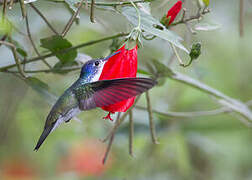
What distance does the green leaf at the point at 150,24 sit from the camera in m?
0.83

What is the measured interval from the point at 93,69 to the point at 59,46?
0.34ft

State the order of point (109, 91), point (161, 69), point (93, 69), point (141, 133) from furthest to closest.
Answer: point (141, 133) → point (161, 69) → point (93, 69) → point (109, 91)

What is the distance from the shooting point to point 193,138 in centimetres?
193

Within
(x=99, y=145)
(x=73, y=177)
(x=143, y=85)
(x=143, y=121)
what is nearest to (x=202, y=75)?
(x=143, y=121)

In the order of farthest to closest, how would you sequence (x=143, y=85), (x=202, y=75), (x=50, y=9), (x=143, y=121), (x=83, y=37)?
(x=83, y=37), (x=143, y=121), (x=50, y=9), (x=202, y=75), (x=143, y=85)

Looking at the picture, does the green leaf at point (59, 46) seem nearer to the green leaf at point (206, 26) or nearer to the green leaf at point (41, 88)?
the green leaf at point (41, 88)

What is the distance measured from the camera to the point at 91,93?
923 millimetres

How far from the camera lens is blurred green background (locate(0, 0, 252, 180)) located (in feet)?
5.43

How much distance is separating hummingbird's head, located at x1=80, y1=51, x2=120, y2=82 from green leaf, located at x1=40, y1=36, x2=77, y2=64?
0.24ft

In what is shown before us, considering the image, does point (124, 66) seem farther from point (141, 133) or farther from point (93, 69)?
point (141, 133)

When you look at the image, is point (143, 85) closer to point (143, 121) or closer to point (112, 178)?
point (143, 121)

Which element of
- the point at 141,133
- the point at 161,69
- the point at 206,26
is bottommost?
the point at 141,133

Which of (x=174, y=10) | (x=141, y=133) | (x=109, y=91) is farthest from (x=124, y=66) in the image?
(x=141, y=133)

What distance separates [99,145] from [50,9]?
2.48 feet
